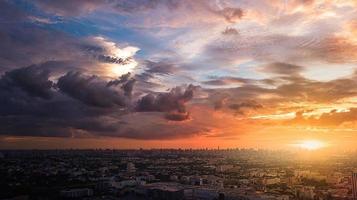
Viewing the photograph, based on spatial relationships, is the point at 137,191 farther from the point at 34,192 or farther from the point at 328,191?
the point at 328,191

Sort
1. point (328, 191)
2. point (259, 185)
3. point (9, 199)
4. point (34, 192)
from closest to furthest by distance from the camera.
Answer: point (9, 199)
point (34, 192)
point (328, 191)
point (259, 185)

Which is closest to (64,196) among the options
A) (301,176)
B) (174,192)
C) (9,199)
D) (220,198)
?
(9,199)

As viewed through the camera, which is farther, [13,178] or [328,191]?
[13,178]

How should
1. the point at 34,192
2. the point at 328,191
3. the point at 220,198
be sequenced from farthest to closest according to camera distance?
the point at 328,191
the point at 34,192
the point at 220,198

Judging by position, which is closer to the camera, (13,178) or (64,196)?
(64,196)

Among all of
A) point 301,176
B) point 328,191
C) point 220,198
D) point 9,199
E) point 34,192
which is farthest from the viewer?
point 301,176

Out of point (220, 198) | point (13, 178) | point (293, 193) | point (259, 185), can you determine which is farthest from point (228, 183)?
point (13, 178)

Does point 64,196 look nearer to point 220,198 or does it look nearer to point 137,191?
point 137,191

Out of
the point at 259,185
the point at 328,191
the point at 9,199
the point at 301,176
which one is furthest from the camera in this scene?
the point at 301,176

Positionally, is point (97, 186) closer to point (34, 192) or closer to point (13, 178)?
point (34, 192)
